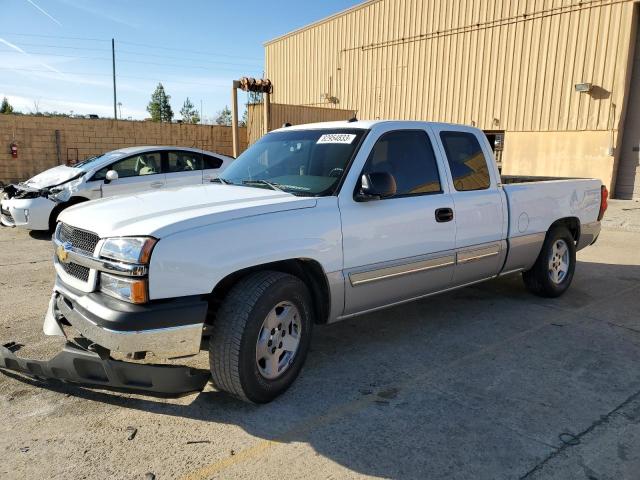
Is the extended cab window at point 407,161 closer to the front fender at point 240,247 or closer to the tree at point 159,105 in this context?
the front fender at point 240,247

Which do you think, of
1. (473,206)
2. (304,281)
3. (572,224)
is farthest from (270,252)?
(572,224)

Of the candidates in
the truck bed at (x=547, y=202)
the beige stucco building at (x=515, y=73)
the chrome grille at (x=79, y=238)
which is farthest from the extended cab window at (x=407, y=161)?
the beige stucco building at (x=515, y=73)

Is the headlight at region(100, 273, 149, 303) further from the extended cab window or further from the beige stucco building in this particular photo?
the beige stucco building

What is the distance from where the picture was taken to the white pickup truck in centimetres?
295

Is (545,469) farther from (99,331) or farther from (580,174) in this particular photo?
(580,174)

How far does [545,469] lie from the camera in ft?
8.98

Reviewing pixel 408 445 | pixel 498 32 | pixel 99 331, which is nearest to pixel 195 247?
pixel 99 331

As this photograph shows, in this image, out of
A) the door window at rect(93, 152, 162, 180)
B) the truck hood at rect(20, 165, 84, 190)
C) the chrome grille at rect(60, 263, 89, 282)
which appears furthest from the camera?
the door window at rect(93, 152, 162, 180)

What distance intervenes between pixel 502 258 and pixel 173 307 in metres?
3.43

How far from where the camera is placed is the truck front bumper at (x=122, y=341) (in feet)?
9.42

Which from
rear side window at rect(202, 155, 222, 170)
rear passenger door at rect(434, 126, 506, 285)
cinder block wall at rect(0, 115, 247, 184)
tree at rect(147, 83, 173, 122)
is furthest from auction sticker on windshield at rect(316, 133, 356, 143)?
tree at rect(147, 83, 173, 122)

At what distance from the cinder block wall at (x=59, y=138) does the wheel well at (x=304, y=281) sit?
16.6m

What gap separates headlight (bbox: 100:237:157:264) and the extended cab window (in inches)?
69.6

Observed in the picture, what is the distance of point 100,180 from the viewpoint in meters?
8.77
